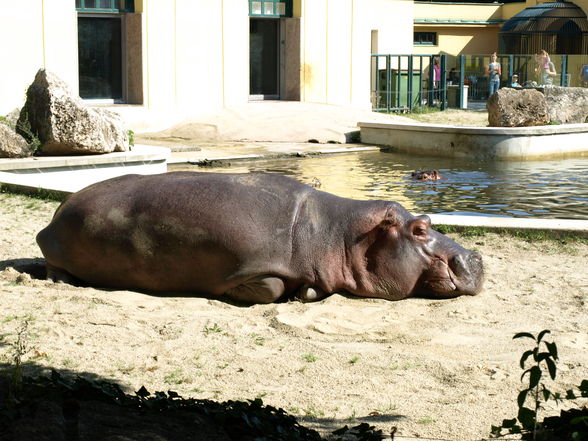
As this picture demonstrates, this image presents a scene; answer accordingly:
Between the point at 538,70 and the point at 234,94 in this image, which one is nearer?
the point at 234,94

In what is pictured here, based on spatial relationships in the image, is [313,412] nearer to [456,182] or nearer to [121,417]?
[121,417]

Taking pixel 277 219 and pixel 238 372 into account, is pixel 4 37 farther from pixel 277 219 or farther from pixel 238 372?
pixel 238 372

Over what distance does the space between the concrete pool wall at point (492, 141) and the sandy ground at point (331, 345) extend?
35.3 feet

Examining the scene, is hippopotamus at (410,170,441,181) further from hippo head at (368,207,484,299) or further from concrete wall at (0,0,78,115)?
concrete wall at (0,0,78,115)

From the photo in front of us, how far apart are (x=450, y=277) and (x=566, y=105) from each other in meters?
15.6

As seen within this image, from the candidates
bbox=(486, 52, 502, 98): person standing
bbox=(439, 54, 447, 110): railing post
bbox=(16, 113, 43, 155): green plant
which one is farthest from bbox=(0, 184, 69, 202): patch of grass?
bbox=(486, 52, 502, 98): person standing

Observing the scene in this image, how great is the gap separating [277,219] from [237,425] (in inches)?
113

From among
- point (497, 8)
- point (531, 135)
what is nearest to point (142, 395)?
point (531, 135)

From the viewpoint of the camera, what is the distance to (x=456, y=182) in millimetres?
13602

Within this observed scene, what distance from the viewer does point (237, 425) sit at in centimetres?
348

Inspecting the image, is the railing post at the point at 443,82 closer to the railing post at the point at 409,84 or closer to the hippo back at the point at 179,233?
the railing post at the point at 409,84

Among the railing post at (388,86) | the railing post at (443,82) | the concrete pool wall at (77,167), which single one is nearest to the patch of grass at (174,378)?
the concrete pool wall at (77,167)

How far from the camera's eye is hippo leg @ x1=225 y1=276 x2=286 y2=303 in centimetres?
612

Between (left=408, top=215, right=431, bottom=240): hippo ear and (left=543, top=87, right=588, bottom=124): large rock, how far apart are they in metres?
15.0
